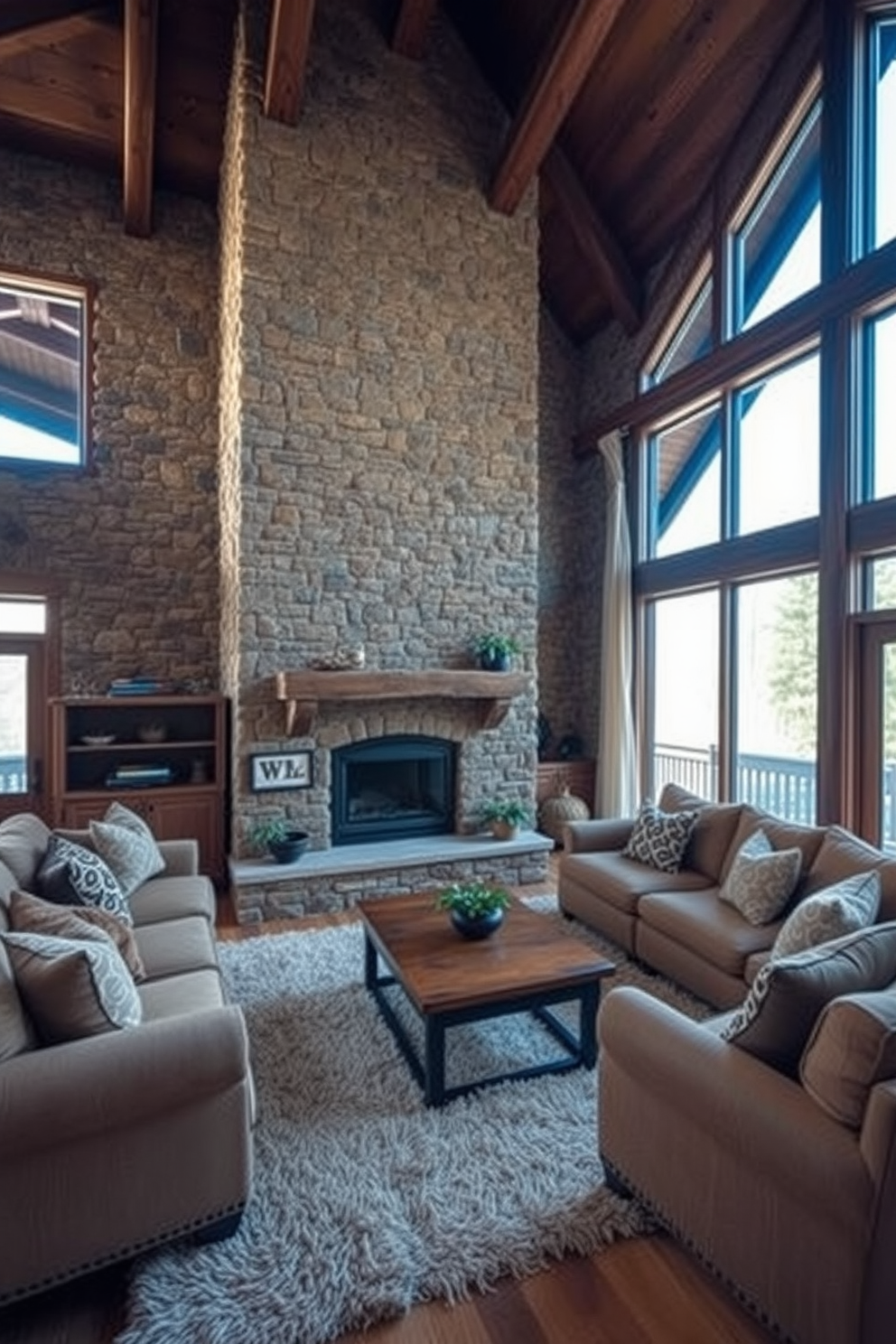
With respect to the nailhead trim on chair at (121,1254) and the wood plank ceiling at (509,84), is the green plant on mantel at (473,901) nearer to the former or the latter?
the nailhead trim on chair at (121,1254)

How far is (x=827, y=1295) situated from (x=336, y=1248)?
1199 millimetres

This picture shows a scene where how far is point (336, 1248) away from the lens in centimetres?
182

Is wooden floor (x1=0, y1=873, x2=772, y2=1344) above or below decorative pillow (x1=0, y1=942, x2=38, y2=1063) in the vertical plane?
below

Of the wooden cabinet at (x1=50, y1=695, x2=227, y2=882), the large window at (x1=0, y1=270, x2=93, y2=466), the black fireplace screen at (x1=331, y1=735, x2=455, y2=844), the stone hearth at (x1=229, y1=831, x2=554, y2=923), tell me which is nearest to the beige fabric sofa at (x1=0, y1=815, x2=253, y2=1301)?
the stone hearth at (x1=229, y1=831, x2=554, y2=923)

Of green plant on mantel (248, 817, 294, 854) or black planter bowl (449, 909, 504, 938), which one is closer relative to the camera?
black planter bowl (449, 909, 504, 938)

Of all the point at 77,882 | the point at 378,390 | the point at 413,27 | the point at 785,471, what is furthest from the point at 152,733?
the point at 413,27

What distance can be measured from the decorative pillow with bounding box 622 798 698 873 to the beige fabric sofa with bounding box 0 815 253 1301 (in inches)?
101

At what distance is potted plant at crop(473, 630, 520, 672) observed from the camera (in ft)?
16.8

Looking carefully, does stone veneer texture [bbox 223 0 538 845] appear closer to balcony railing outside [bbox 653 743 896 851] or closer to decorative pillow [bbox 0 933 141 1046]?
balcony railing outside [bbox 653 743 896 851]

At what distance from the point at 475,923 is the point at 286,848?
1.93 metres

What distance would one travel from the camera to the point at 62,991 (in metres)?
1.76

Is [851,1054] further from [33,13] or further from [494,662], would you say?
[33,13]

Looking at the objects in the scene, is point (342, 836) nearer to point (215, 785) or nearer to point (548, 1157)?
point (215, 785)

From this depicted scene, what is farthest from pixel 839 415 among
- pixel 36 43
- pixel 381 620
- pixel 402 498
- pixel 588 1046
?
pixel 36 43
